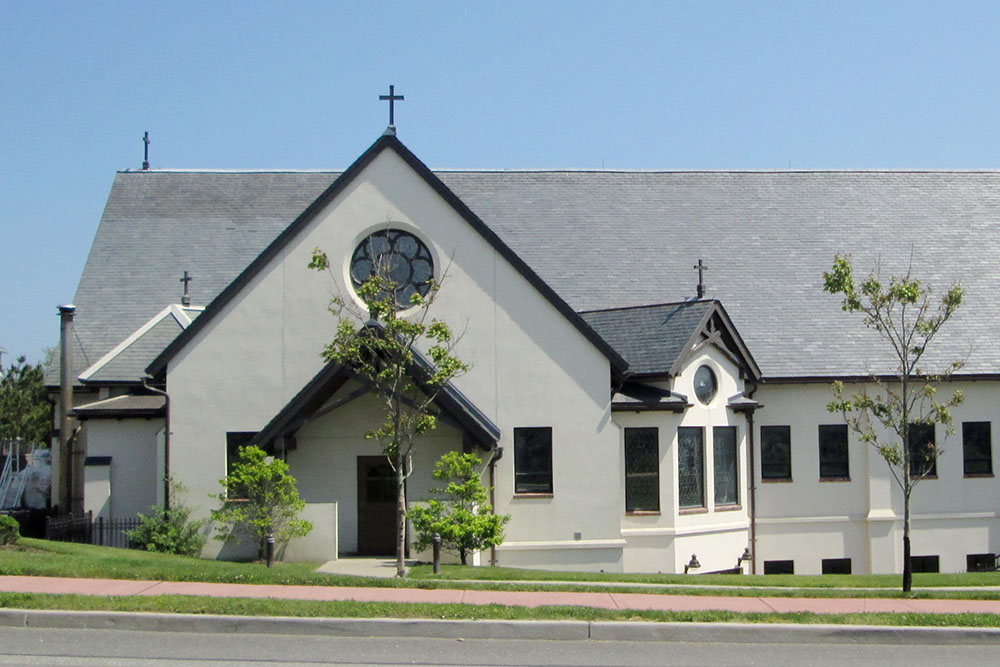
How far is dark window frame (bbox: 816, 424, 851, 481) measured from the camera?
26781mm

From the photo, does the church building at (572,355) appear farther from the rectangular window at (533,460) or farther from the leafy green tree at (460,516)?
the leafy green tree at (460,516)

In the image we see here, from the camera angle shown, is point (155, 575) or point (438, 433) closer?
point (155, 575)

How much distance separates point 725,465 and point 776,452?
2074 millimetres

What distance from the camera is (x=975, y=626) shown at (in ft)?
42.6

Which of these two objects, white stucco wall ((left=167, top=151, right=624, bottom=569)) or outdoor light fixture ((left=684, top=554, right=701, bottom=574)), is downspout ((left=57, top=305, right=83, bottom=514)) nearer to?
white stucco wall ((left=167, top=151, right=624, bottom=569))

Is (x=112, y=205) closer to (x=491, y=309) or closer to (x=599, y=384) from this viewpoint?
(x=491, y=309)

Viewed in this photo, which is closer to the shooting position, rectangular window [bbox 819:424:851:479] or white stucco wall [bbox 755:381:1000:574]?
white stucco wall [bbox 755:381:1000:574]

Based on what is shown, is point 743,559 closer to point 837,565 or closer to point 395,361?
point 837,565

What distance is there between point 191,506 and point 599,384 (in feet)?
28.7

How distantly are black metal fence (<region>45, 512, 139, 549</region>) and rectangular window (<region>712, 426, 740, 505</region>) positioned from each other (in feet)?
41.7

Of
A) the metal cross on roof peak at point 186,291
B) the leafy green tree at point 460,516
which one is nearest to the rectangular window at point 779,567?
the leafy green tree at point 460,516

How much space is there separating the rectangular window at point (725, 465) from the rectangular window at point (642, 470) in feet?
5.60

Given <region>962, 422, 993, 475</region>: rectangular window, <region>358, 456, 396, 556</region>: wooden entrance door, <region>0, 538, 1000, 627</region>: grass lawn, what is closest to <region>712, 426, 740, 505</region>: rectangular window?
<region>0, 538, 1000, 627</region>: grass lawn

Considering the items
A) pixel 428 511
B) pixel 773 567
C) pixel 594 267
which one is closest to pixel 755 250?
pixel 594 267
